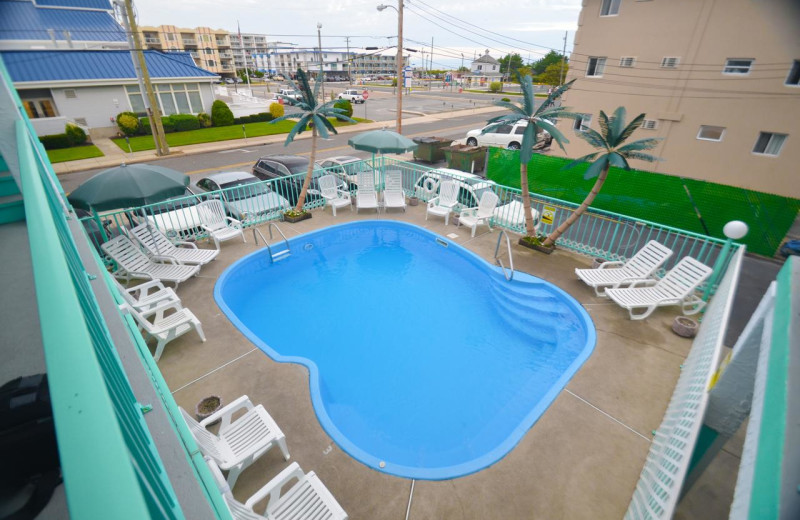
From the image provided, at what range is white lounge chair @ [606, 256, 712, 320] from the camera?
7.12 metres

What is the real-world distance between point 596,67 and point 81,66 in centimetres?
3231

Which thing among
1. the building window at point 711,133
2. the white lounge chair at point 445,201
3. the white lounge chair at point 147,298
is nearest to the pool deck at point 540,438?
the white lounge chair at point 147,298

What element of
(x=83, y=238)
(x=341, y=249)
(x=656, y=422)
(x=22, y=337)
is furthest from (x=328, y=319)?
(x=656, y=422)

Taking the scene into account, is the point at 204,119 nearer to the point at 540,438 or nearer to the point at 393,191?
the point at 393,191

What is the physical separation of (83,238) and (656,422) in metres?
7.79

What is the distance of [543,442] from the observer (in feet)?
16.6

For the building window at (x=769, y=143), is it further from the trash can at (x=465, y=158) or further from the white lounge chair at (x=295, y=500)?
the white lounge chair at (x=295, y=500)

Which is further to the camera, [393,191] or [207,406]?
[393,191]

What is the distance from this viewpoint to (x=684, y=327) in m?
6.86

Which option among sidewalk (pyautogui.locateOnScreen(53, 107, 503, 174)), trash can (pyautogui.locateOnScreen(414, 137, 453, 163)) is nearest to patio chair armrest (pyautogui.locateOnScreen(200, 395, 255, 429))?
trash can (pyautogui.locateOnScreen(414, 137, 453, 163))

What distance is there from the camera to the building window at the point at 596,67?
58.5 feet

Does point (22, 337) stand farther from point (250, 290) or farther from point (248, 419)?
point (250, 290)

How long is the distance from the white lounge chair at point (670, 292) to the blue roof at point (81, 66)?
106 ft

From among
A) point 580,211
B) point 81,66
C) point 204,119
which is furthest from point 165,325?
point 81,66
